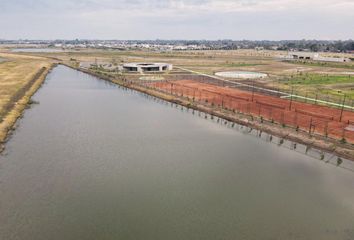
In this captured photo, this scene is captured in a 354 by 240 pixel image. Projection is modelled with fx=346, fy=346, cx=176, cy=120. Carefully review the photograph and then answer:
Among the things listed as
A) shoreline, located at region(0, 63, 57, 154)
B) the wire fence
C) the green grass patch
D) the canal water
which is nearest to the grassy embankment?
shoreline, located at region(0, 63, 57, 154)

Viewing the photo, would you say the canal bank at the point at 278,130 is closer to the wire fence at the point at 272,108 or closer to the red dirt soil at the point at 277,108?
the wire fence at the point at 272,108

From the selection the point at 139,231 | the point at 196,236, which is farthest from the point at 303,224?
the point at 139,231

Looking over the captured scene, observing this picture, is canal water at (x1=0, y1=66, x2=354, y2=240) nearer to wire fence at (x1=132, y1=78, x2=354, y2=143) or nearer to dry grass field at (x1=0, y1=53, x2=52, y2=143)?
dry grass field at (x1=0, y1=53, x2=52, y2=143)

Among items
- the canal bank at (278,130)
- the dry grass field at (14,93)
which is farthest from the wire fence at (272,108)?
the dry grass field at (14,93)

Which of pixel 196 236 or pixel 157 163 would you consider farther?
pixel 157 163

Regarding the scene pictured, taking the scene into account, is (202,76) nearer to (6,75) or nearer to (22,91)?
(22,91)
